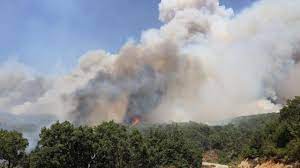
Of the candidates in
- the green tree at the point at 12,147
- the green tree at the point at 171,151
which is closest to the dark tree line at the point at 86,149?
the green tree at the point at 12,147

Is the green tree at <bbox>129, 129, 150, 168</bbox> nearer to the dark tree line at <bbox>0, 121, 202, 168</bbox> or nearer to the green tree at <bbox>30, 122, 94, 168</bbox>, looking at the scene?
the dark tree line at <bbox>0, 121, 202, 168</bbox>

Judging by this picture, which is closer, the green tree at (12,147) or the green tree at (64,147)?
the green tree at (64,147)

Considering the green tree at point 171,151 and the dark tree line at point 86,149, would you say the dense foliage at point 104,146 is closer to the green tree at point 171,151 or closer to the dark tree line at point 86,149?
the dark tree line at point 86,149

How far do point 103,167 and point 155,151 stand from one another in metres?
23.0

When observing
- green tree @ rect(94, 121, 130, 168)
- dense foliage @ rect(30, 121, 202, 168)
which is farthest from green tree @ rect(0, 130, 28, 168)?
green tree @ rect(94, 121, 130, 168)

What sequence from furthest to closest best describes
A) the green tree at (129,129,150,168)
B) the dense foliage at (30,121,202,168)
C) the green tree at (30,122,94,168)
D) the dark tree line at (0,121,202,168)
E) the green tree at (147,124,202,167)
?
the green tree at (147,124,202,167), the green tree at (129,129,150,168), the dark tree line at (0,121,202,168), the dense foliage at (30,121,202,168), the green tree at (30,122,94,168)

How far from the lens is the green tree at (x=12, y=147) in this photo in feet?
331

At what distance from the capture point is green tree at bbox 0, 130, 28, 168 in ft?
331

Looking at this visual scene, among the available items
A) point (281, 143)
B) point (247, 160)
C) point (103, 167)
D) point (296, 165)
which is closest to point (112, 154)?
point (103, 167)

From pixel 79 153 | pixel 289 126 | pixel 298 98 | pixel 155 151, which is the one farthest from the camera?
pixel 155 151

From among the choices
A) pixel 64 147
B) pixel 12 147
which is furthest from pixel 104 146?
pixel 12 147

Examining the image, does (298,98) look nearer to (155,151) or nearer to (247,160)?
(247,160)

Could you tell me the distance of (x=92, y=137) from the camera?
95.9m

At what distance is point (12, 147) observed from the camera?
101m
